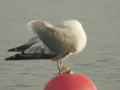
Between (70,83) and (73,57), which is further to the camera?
(73,57)

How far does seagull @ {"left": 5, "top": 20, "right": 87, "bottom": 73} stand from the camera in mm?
5988

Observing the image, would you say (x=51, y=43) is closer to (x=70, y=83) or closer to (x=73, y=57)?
(x=70, y=83)

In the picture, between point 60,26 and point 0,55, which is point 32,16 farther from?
point 60,26

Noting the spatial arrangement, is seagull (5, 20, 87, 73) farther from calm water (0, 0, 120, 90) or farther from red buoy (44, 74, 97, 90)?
calm water (0, 0, 120, 90)

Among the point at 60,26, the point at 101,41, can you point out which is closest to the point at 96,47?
the point at 101,41

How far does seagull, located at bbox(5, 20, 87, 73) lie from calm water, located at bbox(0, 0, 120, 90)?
205cm

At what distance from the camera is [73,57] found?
31.6ft

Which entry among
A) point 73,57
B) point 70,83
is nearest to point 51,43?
point 70,83

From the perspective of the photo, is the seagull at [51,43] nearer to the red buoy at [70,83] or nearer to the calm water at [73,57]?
the red buoy at [70,83]

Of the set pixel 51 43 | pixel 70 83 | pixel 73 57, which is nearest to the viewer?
pixel 70 83

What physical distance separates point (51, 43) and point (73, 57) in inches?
139

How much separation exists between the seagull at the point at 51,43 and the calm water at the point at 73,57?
2.05m

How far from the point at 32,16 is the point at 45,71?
3433 millimetres

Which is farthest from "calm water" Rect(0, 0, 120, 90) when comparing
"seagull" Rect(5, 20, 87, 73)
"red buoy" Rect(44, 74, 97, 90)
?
"red buoy" Rect(44, 74, 97, 90)
